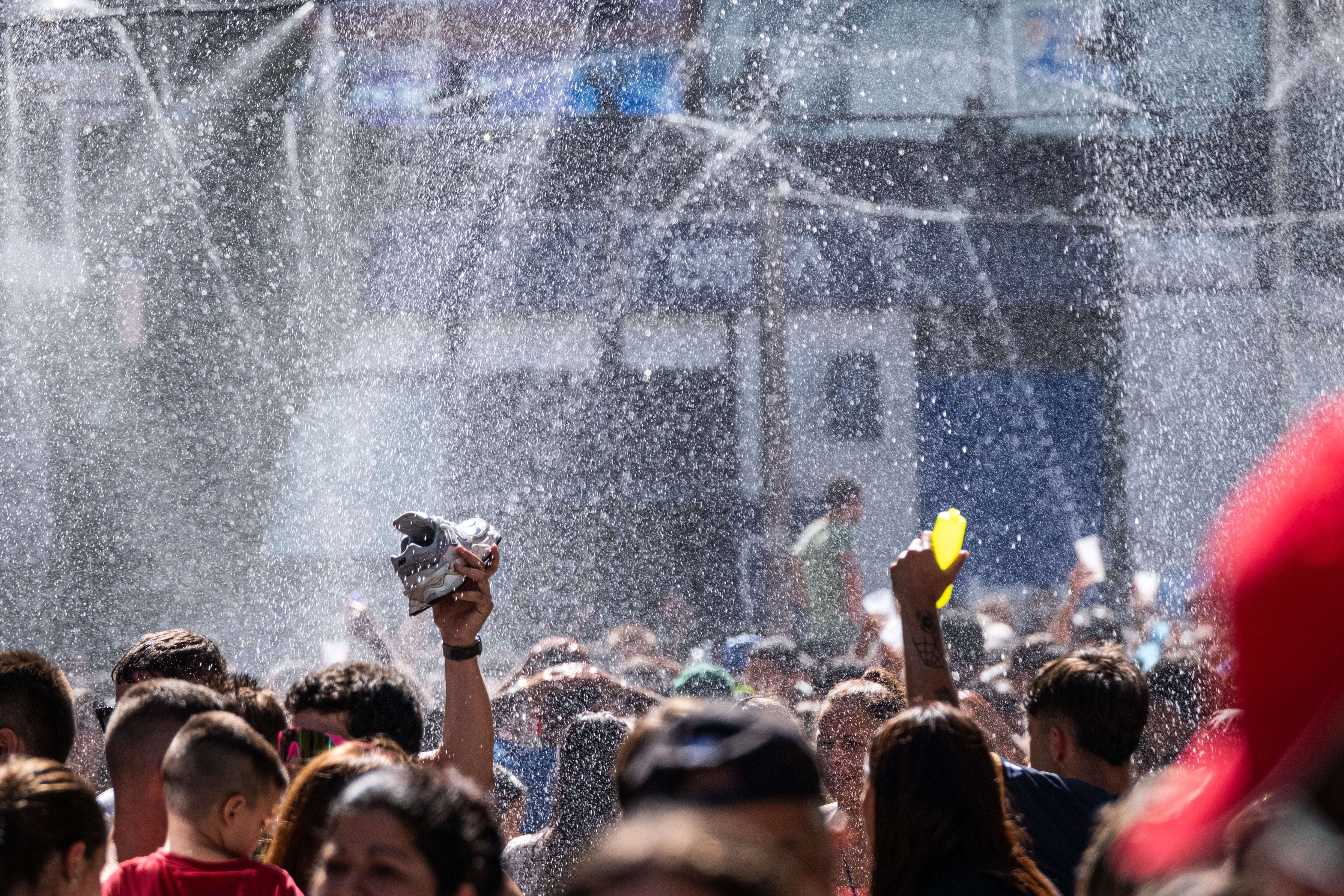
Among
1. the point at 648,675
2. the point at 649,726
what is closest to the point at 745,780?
the point at 649,726

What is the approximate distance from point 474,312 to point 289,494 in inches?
59.0

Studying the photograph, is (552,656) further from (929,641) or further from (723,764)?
(723,764)

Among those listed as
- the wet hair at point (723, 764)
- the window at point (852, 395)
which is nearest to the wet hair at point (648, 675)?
the window at point (852, 395)

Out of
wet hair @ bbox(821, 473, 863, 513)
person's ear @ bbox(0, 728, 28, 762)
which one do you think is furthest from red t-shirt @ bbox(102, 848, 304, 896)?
wet hair @ bbox(821, 473, 863, 513)

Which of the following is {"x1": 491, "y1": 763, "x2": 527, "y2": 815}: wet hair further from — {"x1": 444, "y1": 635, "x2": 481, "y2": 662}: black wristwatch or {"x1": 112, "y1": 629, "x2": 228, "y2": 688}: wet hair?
{"x1": 112, "y1": 629, "x2": 228, "y2": 688}: wet hair

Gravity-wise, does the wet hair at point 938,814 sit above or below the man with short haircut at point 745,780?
below

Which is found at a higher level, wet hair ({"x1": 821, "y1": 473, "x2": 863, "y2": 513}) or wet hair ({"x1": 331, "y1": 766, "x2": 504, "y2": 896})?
wet hair ({"x1": 821, "y1": 473, "x2": 863, "y2": 513})

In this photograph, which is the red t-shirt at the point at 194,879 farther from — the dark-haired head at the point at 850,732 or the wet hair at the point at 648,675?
the wet hair at the point at 648,675

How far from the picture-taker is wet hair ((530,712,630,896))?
287 cm

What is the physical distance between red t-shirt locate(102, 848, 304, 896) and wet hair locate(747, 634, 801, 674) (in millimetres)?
2760

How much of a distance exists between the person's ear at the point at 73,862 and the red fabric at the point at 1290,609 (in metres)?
1.47

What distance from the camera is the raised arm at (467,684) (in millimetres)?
2598

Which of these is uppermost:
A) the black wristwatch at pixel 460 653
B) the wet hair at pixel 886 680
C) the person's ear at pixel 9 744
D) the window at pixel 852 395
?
the window at pixel 852 395

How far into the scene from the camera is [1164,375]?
8117 millimetres
